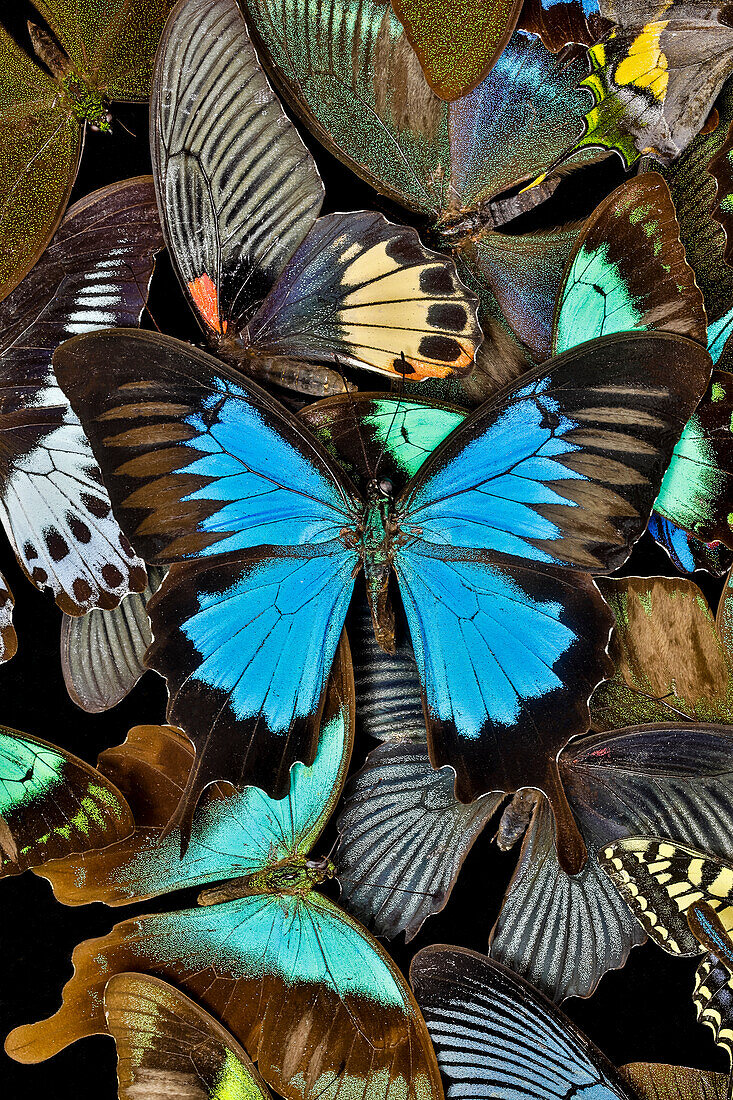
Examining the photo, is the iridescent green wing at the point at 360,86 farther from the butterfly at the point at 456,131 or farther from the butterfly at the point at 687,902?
the butterfly at the point at 687,902

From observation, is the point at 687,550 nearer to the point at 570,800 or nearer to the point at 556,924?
the point at 570,800

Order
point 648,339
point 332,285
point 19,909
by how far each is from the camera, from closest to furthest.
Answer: point 648,339 < point 332,285 < point 19,909

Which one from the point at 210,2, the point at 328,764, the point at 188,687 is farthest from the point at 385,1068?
the point at 210,2

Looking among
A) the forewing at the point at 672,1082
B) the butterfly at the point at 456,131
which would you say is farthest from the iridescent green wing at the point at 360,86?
the forewing at the point at 672,1082

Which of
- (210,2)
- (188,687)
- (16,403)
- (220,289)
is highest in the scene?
(210,2)

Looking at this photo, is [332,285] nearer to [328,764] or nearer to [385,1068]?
[328,764]

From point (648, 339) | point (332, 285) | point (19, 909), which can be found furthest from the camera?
point (19, 909)

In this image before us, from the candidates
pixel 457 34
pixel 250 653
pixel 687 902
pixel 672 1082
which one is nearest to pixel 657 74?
pixel 457 34
